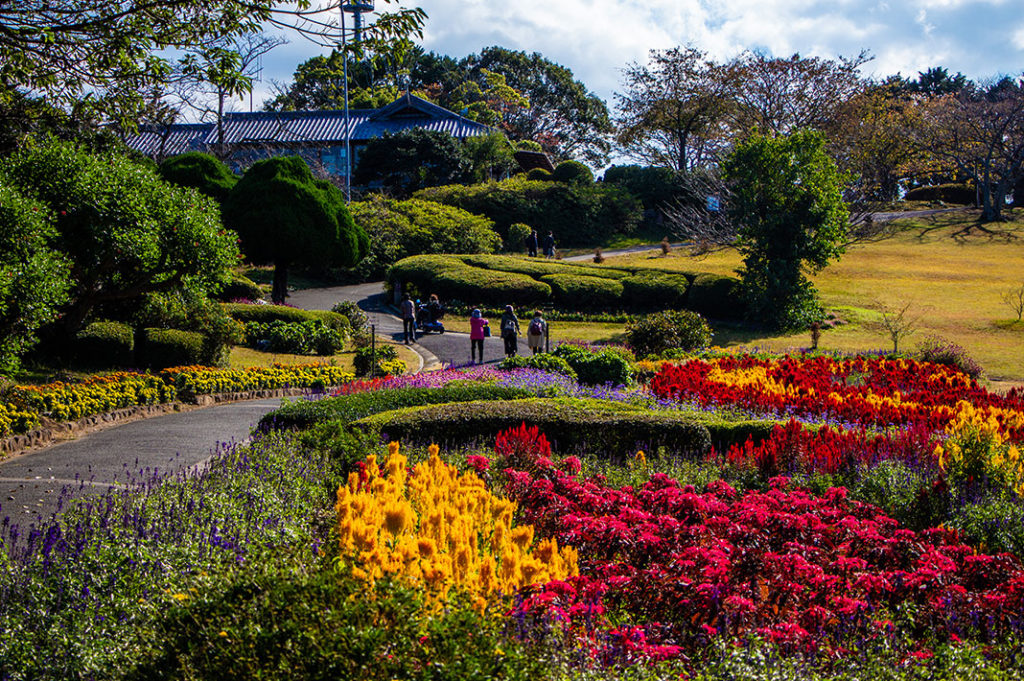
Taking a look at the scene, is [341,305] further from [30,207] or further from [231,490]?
[231,490]

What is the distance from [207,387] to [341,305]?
33.4ft

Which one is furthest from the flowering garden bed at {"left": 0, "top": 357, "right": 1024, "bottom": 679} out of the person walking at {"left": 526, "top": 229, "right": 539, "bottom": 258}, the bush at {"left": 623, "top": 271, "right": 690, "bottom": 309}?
the person walking at {"left": 526, "top": 229, "right": 539, "bottom": 258}

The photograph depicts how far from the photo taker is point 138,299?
16844 millimetres

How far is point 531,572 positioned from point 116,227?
1282 centimetres

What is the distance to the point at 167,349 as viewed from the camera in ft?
52.5

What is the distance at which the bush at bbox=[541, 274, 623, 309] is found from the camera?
91.7 feet

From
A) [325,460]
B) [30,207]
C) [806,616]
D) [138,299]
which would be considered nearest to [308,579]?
[806,616]

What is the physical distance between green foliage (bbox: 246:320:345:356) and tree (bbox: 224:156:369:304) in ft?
21.9

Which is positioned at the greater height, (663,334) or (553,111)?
(553,111)

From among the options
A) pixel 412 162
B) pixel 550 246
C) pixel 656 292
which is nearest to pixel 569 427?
pixel 656 292

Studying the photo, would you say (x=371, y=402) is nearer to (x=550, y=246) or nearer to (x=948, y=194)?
(x=550, y=246)

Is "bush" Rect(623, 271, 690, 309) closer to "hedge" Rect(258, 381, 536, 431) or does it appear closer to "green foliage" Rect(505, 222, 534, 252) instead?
"green foliage" Rect(505, 222, 534, 252)

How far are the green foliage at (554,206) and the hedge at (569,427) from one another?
1276 inches

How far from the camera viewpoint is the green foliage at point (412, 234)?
34688 mm
